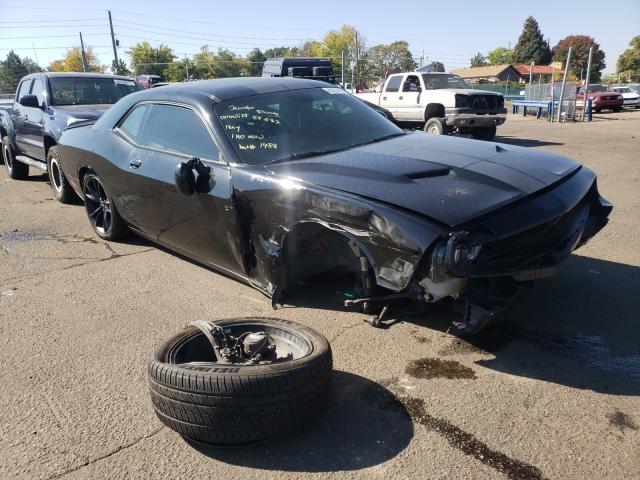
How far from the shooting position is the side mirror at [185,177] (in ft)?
11.8

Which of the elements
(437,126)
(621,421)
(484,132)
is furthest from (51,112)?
(484,132)

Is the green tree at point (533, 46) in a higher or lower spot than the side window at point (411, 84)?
higher

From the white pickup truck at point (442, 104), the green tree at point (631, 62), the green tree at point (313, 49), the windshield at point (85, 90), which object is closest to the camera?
the windshield at point (85, 90)

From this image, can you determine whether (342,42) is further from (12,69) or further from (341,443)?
(341,443)

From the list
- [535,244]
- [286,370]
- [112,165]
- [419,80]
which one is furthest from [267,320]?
[419,80]

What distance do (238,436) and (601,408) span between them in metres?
1.72

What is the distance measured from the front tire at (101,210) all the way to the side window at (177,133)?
943 millimetres

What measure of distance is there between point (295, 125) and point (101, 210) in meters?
2.71

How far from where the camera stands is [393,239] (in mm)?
2627

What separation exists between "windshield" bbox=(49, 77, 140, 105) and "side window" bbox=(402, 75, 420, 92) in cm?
767

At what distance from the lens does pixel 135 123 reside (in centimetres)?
467

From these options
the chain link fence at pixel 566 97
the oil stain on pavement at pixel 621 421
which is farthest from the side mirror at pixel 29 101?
the chain link fence at pixel 566 97

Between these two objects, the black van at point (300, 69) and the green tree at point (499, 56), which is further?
the green tree at point (499, 56)

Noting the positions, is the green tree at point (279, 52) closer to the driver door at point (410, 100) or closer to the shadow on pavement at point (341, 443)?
the driver door at point (410, 100)
